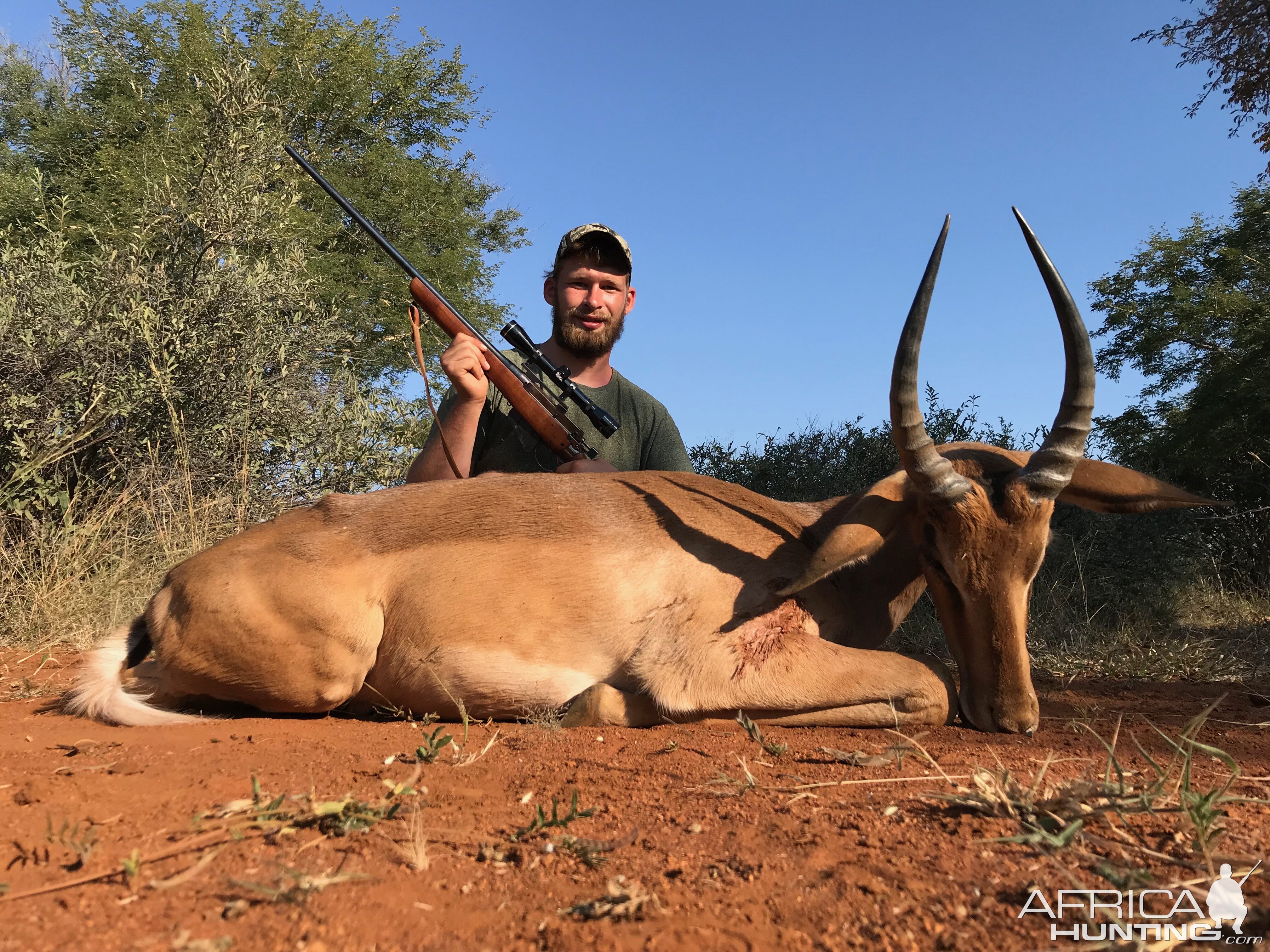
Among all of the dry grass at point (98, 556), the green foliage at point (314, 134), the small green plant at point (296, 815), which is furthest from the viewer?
the green foliage at point (314, 134)

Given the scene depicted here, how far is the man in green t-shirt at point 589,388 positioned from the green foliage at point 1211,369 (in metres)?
5.22

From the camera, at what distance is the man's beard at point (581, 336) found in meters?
7.16

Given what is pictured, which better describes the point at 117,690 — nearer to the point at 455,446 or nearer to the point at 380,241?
the point at 455,446

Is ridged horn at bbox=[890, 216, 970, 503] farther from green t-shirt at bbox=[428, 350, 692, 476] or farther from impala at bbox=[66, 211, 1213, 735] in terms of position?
green t-shirt at bbox=[428, 350, 692, 476]

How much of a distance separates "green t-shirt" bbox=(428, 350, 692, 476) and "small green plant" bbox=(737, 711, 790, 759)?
3341 millimetres

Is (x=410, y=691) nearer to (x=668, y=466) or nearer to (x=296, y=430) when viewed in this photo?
(x=668, y=466)

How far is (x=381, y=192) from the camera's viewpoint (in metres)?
19.8

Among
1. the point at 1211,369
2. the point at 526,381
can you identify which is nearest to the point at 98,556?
the point at 526,381

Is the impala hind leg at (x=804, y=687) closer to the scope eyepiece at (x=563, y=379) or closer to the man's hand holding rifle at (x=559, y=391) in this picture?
the man's hand holding rifle at (x=559, y=391)

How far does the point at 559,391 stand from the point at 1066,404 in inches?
165

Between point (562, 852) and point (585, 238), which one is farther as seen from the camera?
point (585, 238)

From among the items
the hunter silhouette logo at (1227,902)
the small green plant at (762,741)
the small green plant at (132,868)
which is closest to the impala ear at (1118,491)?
the small green plant at (762,741)

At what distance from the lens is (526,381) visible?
20.0 feet

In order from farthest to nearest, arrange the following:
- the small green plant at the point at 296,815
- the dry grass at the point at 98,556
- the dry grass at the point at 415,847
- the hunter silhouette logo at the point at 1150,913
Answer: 1. the dry grass at the point at 98,556
2. the small green plant at the point at 296,815
3. the dry grass at the point at 415,847
4. the hunter silhouette logo at the point at 1150,913
